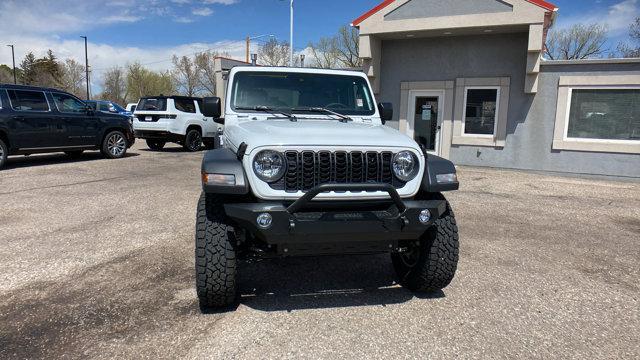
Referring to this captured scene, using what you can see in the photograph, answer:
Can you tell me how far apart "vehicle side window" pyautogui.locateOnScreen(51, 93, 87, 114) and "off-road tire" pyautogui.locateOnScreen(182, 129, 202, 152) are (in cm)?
375

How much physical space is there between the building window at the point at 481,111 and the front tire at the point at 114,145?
9726mm

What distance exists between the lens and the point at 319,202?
116 inches

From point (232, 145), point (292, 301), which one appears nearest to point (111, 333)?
point (292, 301)

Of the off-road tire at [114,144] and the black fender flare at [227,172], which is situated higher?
the black fender flare at [227,172]

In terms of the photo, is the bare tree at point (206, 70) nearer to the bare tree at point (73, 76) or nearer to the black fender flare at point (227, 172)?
the bare tree at point (73, 76)

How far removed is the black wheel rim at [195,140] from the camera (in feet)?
48.5

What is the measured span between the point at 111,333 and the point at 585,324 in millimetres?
3390

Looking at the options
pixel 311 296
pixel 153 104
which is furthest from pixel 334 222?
pixel 153 104

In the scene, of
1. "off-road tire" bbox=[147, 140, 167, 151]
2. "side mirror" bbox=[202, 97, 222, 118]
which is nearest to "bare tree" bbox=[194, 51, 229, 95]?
"off-road tire" bbox=[147, 140, 167, 151]

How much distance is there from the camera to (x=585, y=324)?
3172 mm

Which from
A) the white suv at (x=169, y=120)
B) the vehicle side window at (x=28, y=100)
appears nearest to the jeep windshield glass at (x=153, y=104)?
the white suv at (x=169, y=120)

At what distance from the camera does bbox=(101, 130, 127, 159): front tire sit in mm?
12180

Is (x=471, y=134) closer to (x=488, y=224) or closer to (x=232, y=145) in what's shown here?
(x=488, y=224)

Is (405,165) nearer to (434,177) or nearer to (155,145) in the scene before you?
(434,177)
